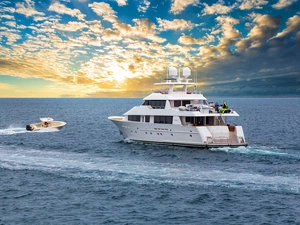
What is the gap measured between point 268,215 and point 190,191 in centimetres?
623

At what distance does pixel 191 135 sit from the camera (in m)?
41.8

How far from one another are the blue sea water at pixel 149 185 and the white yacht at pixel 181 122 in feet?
4.78

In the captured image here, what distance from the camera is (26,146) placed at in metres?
44.6


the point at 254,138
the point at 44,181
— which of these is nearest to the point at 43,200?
the point at 44,181

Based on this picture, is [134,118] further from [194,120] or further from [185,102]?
[194,120]

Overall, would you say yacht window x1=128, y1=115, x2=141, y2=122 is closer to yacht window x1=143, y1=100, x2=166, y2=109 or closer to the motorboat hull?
yacht window x1=143, y1=100, x2=166, y2=109

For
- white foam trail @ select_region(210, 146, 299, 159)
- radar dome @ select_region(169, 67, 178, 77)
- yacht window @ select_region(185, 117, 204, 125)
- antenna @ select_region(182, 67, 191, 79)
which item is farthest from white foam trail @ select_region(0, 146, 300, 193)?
antenna @ select_region(182, 67, 191, 79)

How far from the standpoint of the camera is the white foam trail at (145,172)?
1082 inches

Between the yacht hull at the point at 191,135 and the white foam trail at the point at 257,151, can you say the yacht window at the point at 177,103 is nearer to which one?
the yacht hull at the point at 191,135

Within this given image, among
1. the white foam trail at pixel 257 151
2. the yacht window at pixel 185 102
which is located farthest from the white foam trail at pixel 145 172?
the yacht window at pixel 185 102

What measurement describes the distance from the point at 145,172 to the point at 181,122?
1373 cm

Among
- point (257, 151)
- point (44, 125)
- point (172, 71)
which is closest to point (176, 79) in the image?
point (172, 71)

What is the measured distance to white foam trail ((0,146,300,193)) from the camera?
27.5 meters

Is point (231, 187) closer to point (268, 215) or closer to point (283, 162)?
point (268, 215)
